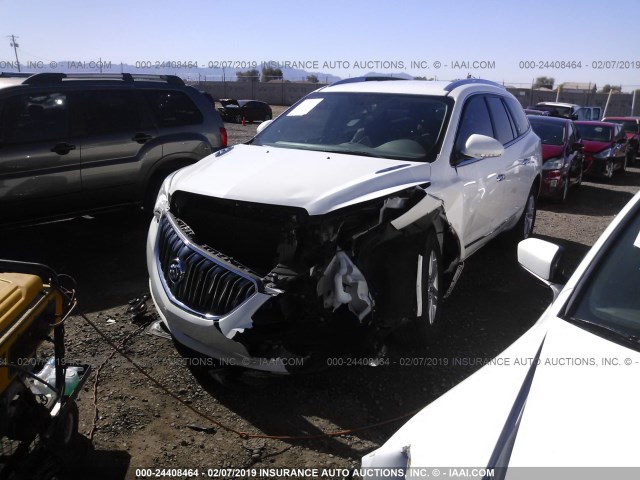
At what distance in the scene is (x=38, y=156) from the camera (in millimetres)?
5793

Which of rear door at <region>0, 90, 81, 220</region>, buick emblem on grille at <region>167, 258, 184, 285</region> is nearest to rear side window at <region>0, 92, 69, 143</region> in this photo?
rear door at <region>0, 90, 81, 220</region>

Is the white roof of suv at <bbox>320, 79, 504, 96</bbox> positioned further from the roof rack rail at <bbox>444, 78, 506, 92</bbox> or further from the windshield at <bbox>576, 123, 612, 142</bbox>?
the windshield at <bbox>576, 123, 612, 142</bbox>

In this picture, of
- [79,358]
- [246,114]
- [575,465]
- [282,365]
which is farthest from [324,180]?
[246,114]

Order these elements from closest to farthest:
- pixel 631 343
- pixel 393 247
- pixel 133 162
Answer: pixel 631 343 → pixel 393 247 → pixel 133 162

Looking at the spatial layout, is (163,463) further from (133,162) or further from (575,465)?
(133,162)

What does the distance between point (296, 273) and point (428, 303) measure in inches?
47.0

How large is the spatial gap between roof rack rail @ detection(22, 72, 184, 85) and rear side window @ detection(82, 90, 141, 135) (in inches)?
8.6

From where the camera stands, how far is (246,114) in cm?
2930

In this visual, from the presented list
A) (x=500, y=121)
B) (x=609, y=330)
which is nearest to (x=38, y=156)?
(x=500, y=121)

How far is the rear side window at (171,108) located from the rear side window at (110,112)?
23cm

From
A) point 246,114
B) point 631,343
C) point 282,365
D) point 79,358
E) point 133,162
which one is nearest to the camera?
point 631,343

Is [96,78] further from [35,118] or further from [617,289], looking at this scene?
[617,289]

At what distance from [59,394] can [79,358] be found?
4.62 feet

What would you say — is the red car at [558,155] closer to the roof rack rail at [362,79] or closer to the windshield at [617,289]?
the roof rack rail at [362,79]
